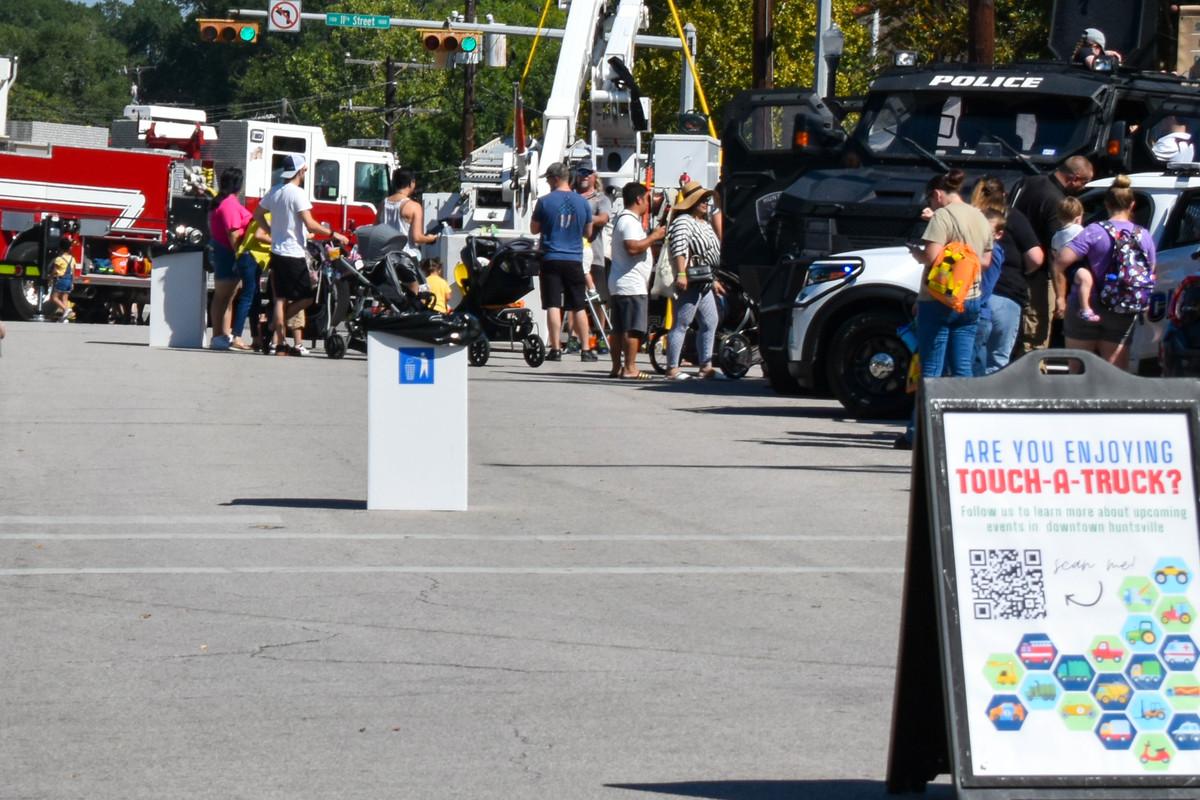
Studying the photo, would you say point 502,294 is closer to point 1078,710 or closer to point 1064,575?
point 1064,575

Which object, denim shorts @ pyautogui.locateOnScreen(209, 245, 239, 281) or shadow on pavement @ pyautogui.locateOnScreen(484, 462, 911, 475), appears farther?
denim shorts @ pyautogui.locateOnScreen(209, 245, 239, 281)

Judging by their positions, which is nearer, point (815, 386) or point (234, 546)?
point (234, 546)

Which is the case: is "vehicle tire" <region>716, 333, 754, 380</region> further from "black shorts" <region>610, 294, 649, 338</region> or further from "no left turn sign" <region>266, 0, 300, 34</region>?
"no left turn sign" <region>266, 0, 300, 34</region>

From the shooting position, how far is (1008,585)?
16.4ft

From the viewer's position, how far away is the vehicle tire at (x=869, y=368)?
15.9m

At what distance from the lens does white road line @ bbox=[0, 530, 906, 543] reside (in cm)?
980

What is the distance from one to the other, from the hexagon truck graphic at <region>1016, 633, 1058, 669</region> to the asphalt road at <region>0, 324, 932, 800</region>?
80cm

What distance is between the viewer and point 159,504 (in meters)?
10.9

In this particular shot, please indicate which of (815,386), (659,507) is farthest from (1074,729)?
(815,386)

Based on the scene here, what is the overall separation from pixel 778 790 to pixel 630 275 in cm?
1373

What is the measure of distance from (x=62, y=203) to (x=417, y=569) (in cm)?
2420

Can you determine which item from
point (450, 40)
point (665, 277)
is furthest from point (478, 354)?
point (450, 40)

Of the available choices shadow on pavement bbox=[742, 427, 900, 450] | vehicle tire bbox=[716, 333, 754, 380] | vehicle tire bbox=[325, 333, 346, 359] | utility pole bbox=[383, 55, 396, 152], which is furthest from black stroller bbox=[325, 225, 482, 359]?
utility pole bbox=[383, 55, 396, 152]

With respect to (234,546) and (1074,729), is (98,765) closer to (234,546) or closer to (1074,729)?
(1074,729)
